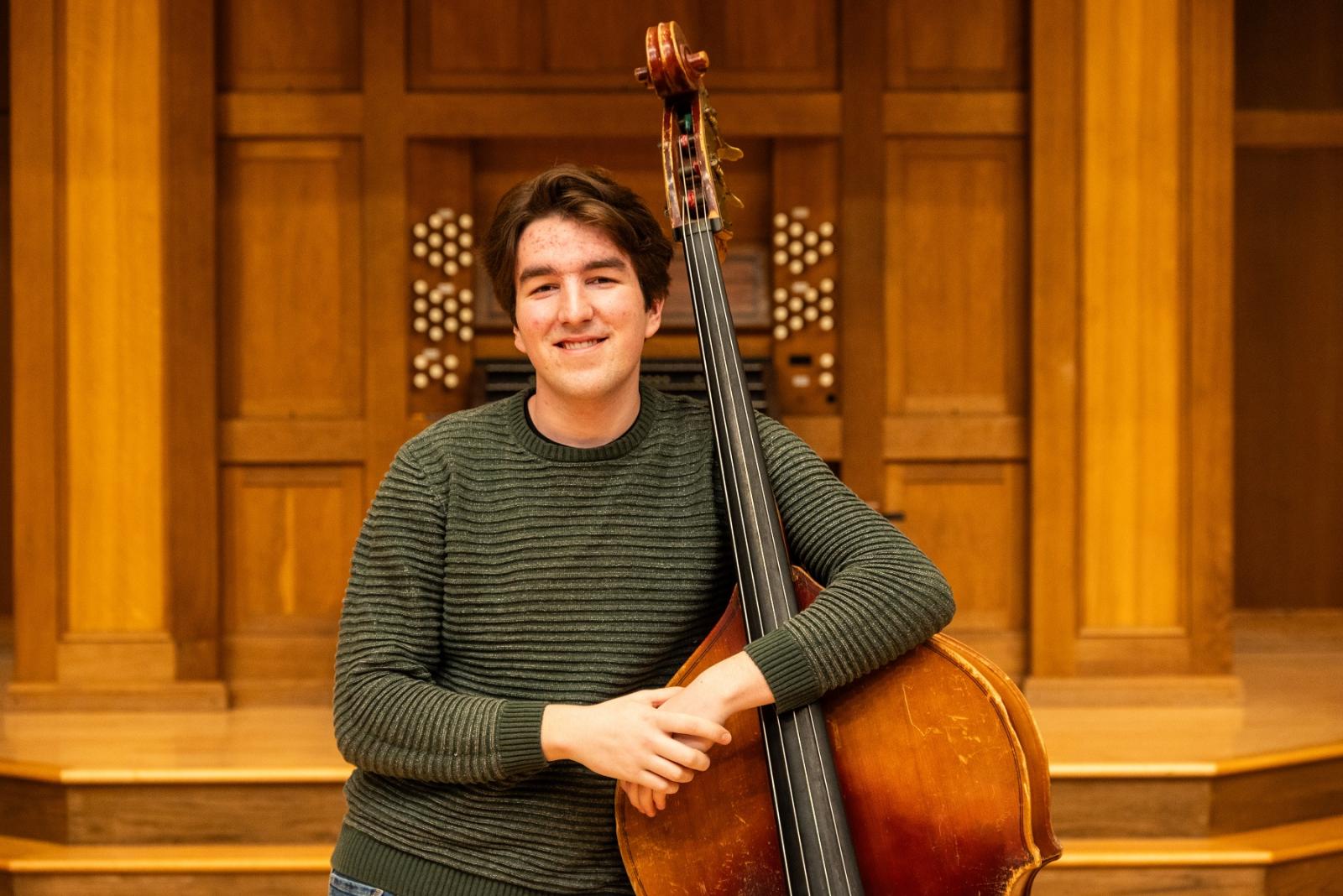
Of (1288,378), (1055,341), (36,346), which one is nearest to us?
(36,346)

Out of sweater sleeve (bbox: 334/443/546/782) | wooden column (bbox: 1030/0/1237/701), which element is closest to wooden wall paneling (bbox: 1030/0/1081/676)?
wooden column (bbox: 1030/0/1237/701)

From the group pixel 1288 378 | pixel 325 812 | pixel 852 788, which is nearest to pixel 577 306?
pixel 852 788

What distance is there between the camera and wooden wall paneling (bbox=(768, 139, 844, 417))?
16.1ft

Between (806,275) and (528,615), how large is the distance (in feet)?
11.6

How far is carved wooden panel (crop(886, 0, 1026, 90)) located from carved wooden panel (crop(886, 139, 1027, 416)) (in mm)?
222

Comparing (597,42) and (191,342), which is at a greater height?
(597,42)

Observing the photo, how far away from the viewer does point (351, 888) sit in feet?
5.17

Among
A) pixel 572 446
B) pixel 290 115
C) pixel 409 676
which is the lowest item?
pixel 409 676

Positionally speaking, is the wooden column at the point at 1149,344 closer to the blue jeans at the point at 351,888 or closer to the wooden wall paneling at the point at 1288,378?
the wooden wall paneling at the point at 1288,378

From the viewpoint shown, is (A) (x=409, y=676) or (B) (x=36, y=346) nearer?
(A) (x=409, y=676)

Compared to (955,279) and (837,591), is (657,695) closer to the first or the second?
(837,591)

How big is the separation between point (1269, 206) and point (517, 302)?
16.7ft

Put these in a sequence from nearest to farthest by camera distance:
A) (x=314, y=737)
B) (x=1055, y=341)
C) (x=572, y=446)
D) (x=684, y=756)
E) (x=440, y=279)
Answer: (x=684, y=756) → (x=572, y=446) → (x=314, y=737) → (x=1055, y=341) → (x=440, y=279)

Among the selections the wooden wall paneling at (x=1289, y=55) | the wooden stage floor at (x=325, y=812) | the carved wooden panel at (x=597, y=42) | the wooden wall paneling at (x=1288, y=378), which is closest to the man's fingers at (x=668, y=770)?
the wooden stage floor at (x=325, y=812)
